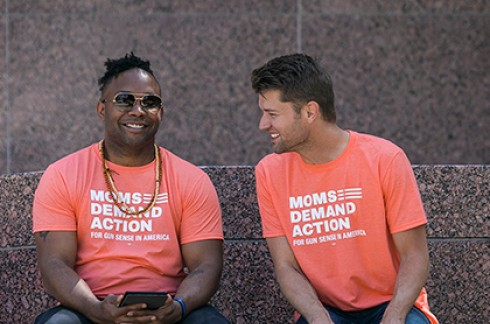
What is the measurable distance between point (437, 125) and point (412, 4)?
2.92 ft

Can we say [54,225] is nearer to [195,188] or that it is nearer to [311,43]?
[195,188]

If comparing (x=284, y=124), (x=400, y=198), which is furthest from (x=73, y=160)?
(x=400, y=198)

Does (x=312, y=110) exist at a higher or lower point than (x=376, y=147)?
higher

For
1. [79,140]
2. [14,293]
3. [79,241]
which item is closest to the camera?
[79,241]

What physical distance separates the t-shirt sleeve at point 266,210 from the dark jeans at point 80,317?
1.52 feet

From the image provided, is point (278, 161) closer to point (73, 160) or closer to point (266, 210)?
point (266, 210)

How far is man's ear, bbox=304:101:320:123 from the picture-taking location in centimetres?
500

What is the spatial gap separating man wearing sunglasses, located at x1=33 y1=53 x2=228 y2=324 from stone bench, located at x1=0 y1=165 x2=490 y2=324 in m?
0.55

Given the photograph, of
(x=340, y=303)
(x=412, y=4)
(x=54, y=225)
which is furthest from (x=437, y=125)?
(x=54, y=225)

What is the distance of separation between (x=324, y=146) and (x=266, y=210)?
411 mm

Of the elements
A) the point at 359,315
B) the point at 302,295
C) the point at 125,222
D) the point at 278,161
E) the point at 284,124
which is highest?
the point at 284,124

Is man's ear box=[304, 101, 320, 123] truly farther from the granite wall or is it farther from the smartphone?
the granite wall

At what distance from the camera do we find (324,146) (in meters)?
5.00

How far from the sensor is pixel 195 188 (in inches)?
204
